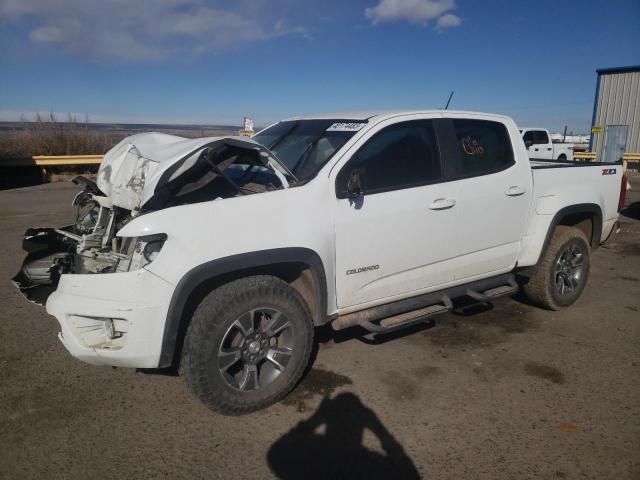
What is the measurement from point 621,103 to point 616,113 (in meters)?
0.50

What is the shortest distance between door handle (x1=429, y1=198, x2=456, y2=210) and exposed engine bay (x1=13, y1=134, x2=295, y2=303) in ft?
3.79

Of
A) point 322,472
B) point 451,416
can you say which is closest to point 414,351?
point 451,416

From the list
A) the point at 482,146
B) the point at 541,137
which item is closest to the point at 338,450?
the point at 482,146

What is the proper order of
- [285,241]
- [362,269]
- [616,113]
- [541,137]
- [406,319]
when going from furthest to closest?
[616,113] → [541,137] → [406,319] → [362,269] → [285,241]

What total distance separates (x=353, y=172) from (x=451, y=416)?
1769mm

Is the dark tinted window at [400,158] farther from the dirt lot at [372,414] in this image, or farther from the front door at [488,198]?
the dirt lot at [372,414]

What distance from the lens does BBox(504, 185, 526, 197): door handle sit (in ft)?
14.0

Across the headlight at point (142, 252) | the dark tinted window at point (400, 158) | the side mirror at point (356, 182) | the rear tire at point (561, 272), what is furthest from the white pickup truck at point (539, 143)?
the headlight at point (142, 252)

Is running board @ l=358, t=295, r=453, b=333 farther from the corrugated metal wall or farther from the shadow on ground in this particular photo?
the corrugated metal wall

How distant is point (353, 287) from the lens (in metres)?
3.49

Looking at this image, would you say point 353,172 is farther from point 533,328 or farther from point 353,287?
point 533,328

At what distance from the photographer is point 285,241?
10.2ft

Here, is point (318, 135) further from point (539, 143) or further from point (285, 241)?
point (539, 143)

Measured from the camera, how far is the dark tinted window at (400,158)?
11.8ft
